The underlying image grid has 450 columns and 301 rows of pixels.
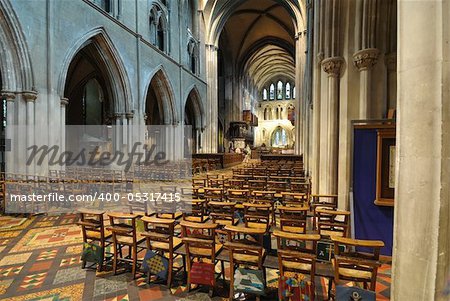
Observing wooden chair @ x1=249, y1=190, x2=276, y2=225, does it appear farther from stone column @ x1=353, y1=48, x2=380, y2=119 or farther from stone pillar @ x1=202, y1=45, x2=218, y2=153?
stone pillar @ x1=202, y1=45, x2=218, y2=153

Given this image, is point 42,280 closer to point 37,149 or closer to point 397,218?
point 397,218

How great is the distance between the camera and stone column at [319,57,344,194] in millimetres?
6628

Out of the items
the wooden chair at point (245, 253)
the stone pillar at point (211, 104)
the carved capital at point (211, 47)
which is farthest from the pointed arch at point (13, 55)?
the carved capital at point (211, 47)

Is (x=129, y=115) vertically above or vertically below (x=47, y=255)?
above

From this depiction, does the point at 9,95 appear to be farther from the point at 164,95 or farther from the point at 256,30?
the point at 256,30

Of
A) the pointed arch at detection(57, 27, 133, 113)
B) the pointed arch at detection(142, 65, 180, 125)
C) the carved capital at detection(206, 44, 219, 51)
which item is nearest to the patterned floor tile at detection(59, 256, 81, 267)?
the pointed arch at detection(57, 27, 133, 113)

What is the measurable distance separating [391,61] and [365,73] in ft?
2.01

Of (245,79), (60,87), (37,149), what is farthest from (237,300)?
(245,79)

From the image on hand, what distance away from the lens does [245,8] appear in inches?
1170

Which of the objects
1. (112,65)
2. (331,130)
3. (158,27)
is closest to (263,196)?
(331,130)

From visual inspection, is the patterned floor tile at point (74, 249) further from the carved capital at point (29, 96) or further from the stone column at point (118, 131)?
the stone column at point (118, 131)

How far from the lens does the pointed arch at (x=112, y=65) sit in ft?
40.6

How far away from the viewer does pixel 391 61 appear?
5.92 meters

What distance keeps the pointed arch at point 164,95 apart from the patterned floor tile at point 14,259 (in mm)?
15454
